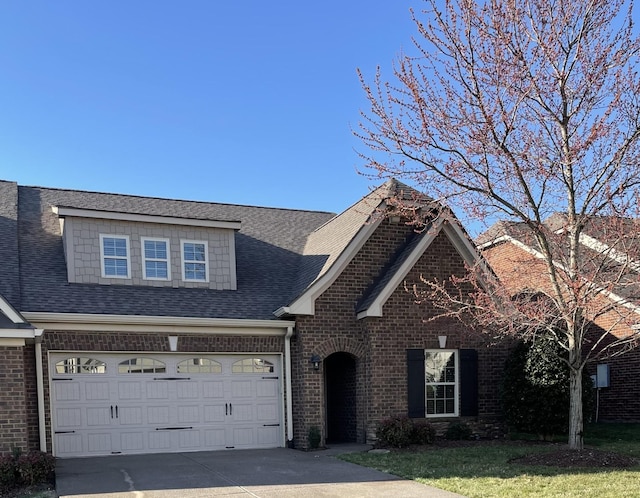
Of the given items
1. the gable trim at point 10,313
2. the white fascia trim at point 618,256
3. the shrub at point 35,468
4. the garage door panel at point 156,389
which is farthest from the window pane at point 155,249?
the white fascia trim at point 618,256

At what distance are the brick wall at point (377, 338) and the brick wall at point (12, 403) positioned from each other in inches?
224

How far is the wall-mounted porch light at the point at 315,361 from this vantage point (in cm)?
1414

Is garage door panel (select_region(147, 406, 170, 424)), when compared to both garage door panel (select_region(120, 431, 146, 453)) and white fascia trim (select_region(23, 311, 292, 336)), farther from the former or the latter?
white fascia trim (select_region(23, 311, 292, 336))

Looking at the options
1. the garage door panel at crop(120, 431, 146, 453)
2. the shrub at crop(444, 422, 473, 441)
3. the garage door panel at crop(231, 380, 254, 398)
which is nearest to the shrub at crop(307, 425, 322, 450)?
the garage door panel at crop(231, 380, 254, 398)

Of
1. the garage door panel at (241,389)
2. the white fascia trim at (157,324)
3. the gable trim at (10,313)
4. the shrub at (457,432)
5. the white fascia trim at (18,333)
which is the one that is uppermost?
the gable trim at (10,313)

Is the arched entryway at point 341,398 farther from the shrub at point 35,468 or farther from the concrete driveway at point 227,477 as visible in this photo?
the shrub at point 35,468

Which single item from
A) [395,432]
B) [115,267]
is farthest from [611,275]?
[115,267]

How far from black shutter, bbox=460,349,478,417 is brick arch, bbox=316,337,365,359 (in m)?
2.54

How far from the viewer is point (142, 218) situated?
582 inches

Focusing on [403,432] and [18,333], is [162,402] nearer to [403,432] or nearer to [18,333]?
[18,333]

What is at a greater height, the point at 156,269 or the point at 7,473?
the point at 156,269

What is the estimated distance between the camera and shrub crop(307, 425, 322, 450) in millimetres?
13766

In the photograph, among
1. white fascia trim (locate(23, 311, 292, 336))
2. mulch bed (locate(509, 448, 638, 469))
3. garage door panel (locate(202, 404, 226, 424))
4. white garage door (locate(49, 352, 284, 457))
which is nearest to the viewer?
mulch bed (locate(509, 448, 638, 469))

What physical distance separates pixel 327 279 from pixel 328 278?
0.12 feet
